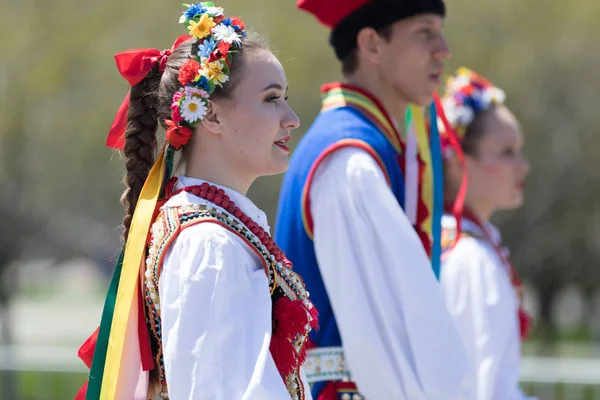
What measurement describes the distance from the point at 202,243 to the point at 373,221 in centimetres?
93

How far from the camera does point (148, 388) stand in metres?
2.39

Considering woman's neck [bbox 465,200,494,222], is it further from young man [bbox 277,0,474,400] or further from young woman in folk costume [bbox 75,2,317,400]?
young woman in folk costume [bbox 75,2,317,400]

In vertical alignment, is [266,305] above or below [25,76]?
below

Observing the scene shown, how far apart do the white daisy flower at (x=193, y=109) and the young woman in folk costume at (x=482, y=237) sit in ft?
5.11

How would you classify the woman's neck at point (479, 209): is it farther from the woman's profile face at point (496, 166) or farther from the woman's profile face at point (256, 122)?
the woman's profile face at point (256, 122)

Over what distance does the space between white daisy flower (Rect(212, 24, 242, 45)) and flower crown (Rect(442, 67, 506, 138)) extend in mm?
2577

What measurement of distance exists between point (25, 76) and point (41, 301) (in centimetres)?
1733

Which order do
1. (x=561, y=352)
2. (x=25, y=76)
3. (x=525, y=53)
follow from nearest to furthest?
1. (x=25, y=76)
2. (x=525, y=53)
3. (x=561, y=352)

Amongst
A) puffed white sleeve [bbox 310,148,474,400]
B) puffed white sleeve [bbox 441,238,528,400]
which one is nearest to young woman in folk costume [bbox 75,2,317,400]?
puffed white sleeve [bbox 310,148,474,400]

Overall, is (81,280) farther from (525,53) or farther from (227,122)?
(227,122)

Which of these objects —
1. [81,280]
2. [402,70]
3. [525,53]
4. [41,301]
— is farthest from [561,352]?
[81,280]

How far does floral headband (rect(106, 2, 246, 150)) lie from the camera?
2400 mm

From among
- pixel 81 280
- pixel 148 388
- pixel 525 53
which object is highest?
pixel 81 280

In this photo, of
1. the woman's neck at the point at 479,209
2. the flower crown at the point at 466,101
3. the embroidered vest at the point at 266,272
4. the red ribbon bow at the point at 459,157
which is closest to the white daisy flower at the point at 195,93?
the embroidered vest at the point at 266,272
